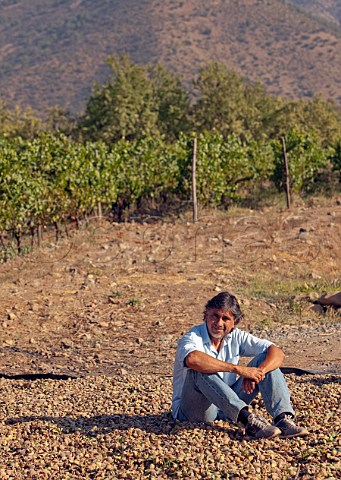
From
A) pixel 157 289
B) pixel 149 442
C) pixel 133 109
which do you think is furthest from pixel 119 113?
pixel 149 442

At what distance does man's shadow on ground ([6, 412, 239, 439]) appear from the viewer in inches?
223

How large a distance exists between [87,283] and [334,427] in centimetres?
803

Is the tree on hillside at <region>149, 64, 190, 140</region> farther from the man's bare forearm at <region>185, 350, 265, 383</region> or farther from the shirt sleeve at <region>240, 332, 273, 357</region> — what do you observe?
the man's bare forearm at <region>185, 350, 265, 383</region>

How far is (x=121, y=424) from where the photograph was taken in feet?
20.2

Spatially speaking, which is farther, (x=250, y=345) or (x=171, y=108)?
(x=171, y=108)

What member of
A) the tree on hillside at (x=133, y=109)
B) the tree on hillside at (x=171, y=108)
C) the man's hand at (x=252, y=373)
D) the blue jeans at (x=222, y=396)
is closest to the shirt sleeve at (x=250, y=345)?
the blue jeans at (x=222, y=396)

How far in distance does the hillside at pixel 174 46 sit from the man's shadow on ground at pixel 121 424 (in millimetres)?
89266

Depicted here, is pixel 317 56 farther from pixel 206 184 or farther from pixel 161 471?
pixel 161 471

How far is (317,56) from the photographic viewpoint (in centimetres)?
10425

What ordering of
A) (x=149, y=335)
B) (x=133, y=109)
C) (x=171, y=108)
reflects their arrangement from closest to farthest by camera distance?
1. (x=149, y=335)
2. (x=133, y=109)
3. (x=171, y=108)

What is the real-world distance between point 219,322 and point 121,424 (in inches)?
55.0

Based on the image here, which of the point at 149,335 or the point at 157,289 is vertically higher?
the point at 157,289

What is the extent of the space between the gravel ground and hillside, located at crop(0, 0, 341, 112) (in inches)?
3500

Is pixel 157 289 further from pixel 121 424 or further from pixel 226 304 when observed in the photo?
pixel 226 304
